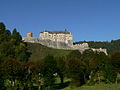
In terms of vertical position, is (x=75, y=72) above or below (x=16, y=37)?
below

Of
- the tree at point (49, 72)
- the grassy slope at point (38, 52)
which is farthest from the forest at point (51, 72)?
the grassy slope at point (38, 52)

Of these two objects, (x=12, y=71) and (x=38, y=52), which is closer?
(x=12, y=71)

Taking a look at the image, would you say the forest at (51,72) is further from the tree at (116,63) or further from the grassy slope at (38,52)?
the grassy slope at (38,52)

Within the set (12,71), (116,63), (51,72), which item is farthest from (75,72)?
(12,71)

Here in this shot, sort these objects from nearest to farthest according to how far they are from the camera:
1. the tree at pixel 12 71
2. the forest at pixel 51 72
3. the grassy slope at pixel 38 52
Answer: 1. the tree at pixel 12 71
2. the forest at pixel 51 72
3. the grassy slope at pixel 38 52

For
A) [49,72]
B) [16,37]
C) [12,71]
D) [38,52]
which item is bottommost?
[49,72]

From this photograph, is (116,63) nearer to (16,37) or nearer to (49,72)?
(49,72)

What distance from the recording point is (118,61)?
84.6 meters

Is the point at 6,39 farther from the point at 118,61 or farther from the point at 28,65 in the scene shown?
the point at 118,61

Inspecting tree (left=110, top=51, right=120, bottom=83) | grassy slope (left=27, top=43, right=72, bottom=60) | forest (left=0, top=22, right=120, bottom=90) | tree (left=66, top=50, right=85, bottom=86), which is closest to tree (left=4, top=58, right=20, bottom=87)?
forest (left=0, top=22, right=120, bottom=90)

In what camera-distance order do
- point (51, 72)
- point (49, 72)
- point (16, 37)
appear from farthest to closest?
1. point (16, 37)
2. point (51, 72)
3. point (49, 72)

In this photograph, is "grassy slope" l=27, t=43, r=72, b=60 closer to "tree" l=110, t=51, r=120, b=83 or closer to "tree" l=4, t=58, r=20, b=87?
"tree" l=110, t=51, r=120, b=83

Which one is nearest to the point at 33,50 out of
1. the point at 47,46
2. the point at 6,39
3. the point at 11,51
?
the point at 47,46

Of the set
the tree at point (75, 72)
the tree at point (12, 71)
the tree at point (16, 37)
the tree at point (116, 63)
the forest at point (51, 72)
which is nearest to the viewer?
the tree at point (12, 71)
